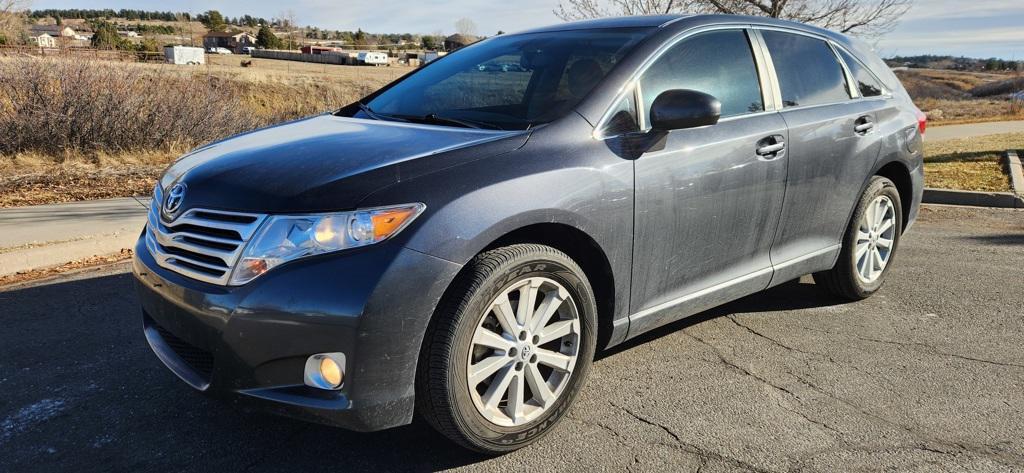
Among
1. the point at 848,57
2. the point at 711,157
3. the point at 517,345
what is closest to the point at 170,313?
the point at 517,345

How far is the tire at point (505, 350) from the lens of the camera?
268 cm

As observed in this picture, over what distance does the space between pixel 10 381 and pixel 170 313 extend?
56.2 inches

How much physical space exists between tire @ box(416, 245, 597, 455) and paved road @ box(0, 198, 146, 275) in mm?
4271

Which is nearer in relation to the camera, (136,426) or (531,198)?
(531,198)

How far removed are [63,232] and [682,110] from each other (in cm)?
526

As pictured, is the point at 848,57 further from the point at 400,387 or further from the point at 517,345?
the point at 400,387

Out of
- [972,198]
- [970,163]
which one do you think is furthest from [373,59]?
[972,198]

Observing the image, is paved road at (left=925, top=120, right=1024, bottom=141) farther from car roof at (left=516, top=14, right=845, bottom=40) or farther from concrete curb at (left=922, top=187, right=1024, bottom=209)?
car roof at (left=516, top=14, right=845, bottom=40)

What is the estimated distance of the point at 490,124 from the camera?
3.34 m

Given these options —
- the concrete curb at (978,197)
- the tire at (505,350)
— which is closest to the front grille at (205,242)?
the tire at (505,350)

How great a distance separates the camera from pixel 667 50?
362 cm

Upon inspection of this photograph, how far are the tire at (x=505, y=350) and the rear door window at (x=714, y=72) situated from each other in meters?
0.99

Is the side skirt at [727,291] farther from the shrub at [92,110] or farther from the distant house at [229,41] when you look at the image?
the distant house at [229,41]

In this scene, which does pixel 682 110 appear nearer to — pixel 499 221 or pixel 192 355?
pixel 499 221
